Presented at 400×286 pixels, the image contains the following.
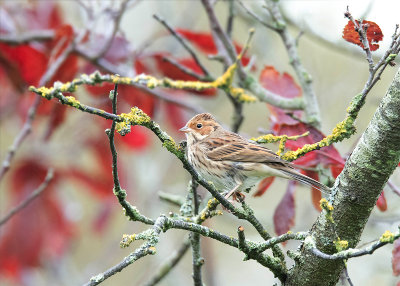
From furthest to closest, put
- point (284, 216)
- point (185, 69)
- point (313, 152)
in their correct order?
point (185, 69) → point (284, 216) → point (313, 152)

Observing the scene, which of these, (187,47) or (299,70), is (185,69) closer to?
(187,47)

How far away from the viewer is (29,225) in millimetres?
3303

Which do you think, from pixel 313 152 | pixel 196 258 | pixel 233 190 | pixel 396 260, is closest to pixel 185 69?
pixel 233 190

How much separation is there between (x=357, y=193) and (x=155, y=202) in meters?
3.27

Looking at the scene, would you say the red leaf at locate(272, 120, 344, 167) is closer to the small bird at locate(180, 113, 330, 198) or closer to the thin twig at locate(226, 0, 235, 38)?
the small bird at locate(180, 113, 330, 198)

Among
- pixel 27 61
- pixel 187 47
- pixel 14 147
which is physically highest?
pixel 27 61

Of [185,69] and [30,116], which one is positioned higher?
[185,69]

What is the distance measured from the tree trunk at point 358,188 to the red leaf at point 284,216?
501 mm

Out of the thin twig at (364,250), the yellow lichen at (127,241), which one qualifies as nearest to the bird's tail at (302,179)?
the thin twig at (364,250)

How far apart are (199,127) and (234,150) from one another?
1.34 feet

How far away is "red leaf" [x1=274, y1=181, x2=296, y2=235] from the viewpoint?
2.30m

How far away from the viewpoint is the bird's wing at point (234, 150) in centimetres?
277

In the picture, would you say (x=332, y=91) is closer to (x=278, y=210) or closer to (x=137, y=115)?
(x=278, y=210)

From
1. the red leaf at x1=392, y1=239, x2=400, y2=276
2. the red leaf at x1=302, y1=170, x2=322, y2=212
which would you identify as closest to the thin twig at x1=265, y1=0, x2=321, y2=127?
the red leaf at x1=302, y1=170, x2=322, y2=212
